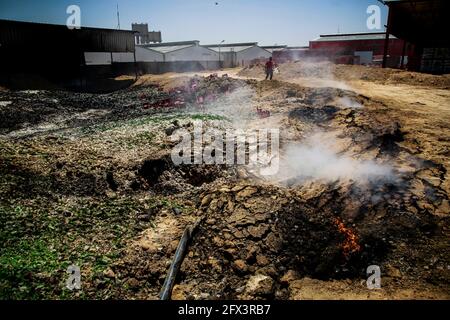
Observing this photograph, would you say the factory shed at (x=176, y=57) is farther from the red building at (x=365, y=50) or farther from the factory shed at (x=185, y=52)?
the red building at (x=365, y=50)

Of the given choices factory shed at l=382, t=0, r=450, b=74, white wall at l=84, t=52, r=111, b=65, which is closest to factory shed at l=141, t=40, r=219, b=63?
white wall at l=84, t=52, r=111, b=65

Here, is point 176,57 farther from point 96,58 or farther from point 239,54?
point 96,58

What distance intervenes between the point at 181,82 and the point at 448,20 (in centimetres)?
1975

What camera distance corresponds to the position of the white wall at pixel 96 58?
2605cm

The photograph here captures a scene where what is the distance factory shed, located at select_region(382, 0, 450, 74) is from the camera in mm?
18938

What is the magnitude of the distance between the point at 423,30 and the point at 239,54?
101ft

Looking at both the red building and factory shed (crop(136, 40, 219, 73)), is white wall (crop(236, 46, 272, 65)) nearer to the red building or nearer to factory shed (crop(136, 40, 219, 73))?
factory shed (crop(136, 40, 219, 73))

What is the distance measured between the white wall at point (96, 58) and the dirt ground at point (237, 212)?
56.1 feet

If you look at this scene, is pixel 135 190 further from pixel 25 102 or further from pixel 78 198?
pixel 25 102

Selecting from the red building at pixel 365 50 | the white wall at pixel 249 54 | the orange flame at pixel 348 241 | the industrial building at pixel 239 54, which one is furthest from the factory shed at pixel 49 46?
the white wall at pixel 249 54

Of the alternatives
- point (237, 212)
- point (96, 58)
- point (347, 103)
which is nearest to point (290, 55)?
point (96, 58)

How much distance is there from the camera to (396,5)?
19188 millimetres

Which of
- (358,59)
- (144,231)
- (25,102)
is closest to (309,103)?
(144,231)

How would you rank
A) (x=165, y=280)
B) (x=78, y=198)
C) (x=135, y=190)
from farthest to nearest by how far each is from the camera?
(x=135, y=190) < (x=78, y=198) < (x=165, y=280)
